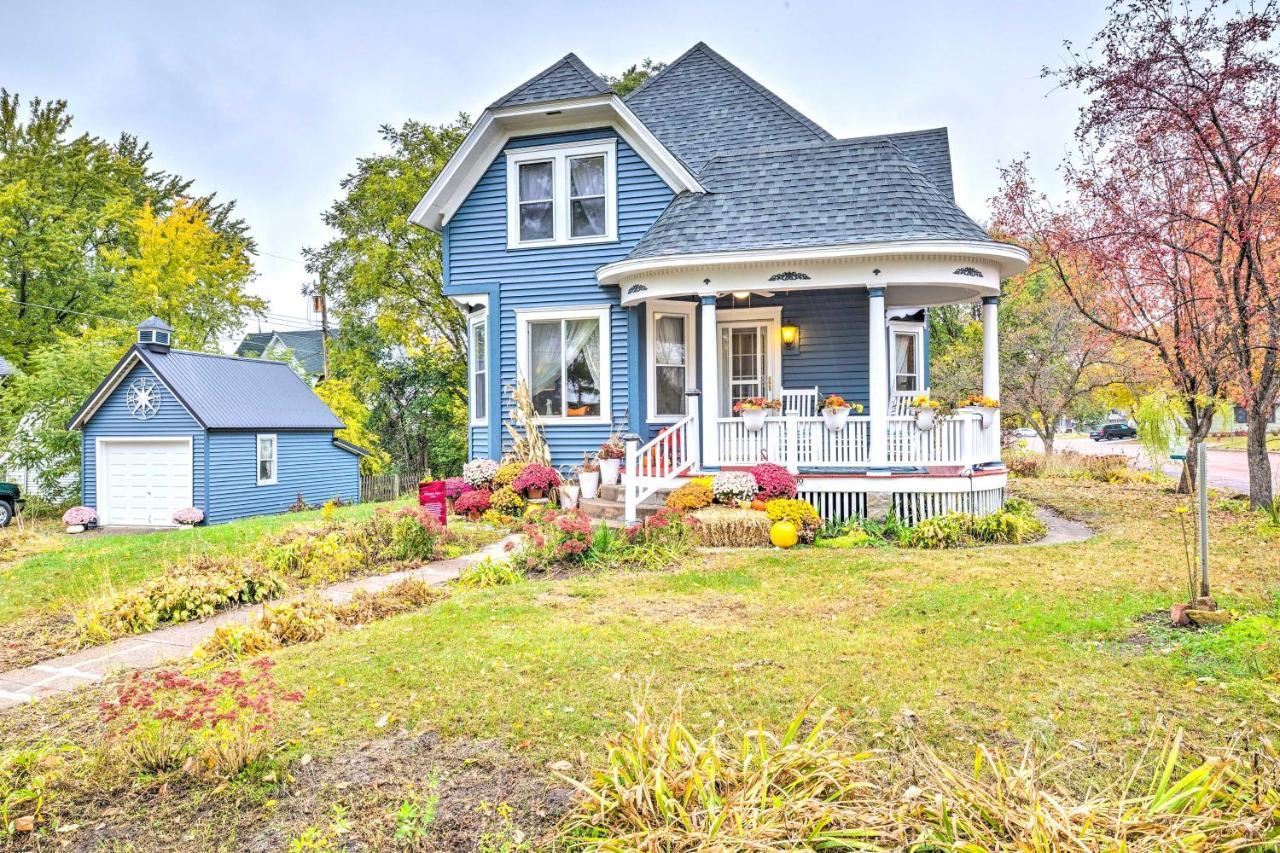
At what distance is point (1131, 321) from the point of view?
14.1m

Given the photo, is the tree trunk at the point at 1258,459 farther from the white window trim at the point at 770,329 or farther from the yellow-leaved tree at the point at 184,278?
the yellow-leaved tree at the point at 184,278

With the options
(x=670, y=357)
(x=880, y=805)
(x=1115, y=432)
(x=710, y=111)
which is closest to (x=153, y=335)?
(x=670, y=357)

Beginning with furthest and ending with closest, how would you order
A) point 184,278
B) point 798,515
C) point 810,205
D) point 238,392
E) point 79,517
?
1. point 184,278
2. point 238,392
3. point 79,517
4. point 810,205
5. point 798,515

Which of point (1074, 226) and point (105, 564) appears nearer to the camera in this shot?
point (105, 564)

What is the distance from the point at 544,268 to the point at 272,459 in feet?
36.8

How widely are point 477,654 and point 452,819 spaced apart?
82.4 inches

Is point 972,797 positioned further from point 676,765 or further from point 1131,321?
point 1131,321

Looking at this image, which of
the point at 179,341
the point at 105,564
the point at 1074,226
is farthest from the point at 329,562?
the point at 179,341

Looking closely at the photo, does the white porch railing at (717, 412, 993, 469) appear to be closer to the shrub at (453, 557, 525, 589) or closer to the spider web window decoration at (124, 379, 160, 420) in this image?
the shrub at (453, 557, 525, 589)

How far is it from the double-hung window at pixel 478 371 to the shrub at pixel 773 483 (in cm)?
575

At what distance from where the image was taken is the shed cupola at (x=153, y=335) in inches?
696

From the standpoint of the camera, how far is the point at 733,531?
9242mm

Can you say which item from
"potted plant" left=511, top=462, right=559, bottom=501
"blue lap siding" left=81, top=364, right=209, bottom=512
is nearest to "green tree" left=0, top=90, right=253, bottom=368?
"blue lap siding" left=81, top=364, right=209, bottom=512

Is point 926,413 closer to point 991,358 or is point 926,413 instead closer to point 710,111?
point 991,358
